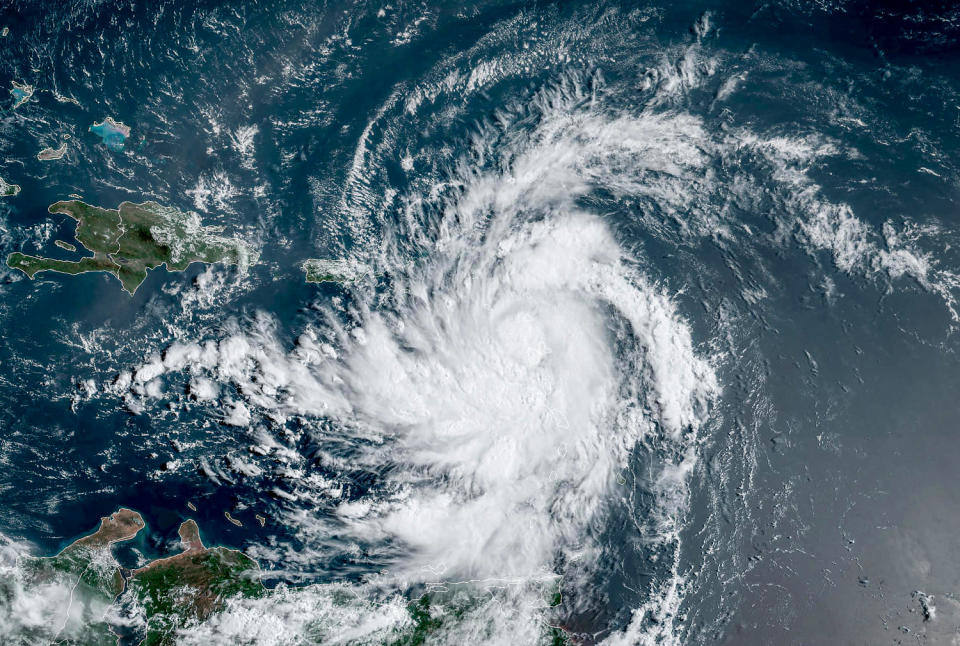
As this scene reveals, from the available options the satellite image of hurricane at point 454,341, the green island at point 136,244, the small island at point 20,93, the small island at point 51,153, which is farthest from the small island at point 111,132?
the small island at point 20,93

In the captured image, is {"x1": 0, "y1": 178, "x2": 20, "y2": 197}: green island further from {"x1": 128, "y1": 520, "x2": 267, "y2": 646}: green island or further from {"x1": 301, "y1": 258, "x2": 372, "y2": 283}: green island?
{"x1": 128, "y1": 520, "x2": 267, "y2": 646}: green island

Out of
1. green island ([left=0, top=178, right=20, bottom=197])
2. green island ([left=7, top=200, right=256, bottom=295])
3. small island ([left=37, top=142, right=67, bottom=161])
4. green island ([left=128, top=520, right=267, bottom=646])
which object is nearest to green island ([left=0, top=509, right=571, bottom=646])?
green island ([left=128, top=520, right=267, bottom=646])

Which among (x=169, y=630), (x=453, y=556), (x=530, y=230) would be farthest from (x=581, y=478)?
(x=169, y=630)

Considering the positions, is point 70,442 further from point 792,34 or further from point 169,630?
point 792,34

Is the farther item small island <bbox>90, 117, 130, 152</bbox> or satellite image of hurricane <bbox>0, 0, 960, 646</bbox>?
small island <bbox>90, 117, 130, 152</bbox>

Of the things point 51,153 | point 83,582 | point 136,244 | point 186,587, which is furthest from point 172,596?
point 51,153

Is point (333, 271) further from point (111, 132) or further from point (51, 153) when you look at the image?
point (51, 153)
